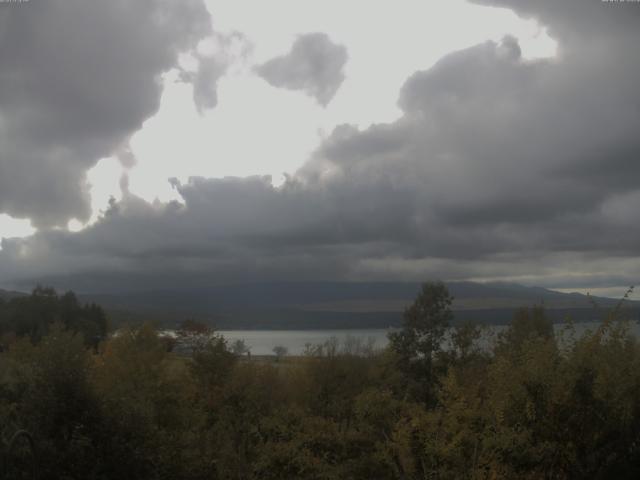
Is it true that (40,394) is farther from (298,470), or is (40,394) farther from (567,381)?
(567,381)

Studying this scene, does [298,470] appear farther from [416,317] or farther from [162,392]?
[416,317]

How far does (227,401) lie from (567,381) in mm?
26851

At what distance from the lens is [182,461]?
24625 millimetres

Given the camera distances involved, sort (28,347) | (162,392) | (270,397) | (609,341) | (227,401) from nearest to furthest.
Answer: (609,341), (162,392), (227,401), (270,397), (28,347)

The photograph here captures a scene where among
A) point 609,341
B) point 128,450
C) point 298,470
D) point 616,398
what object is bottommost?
point 298,470

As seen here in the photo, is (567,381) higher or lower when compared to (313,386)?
higher

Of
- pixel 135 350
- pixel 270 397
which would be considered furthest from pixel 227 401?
pixel 135 350

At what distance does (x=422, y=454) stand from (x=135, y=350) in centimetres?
2490

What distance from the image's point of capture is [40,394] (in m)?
19.6

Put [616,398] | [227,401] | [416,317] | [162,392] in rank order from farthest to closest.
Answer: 1. [416,317]
2. [227,401]
3. [162,392]
4. [616,398]

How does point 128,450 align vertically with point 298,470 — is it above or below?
above

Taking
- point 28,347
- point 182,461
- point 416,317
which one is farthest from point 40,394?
point 28,347

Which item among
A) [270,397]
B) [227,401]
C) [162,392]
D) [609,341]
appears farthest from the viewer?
[270,397]

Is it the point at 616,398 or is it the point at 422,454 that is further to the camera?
the point at 422,454
